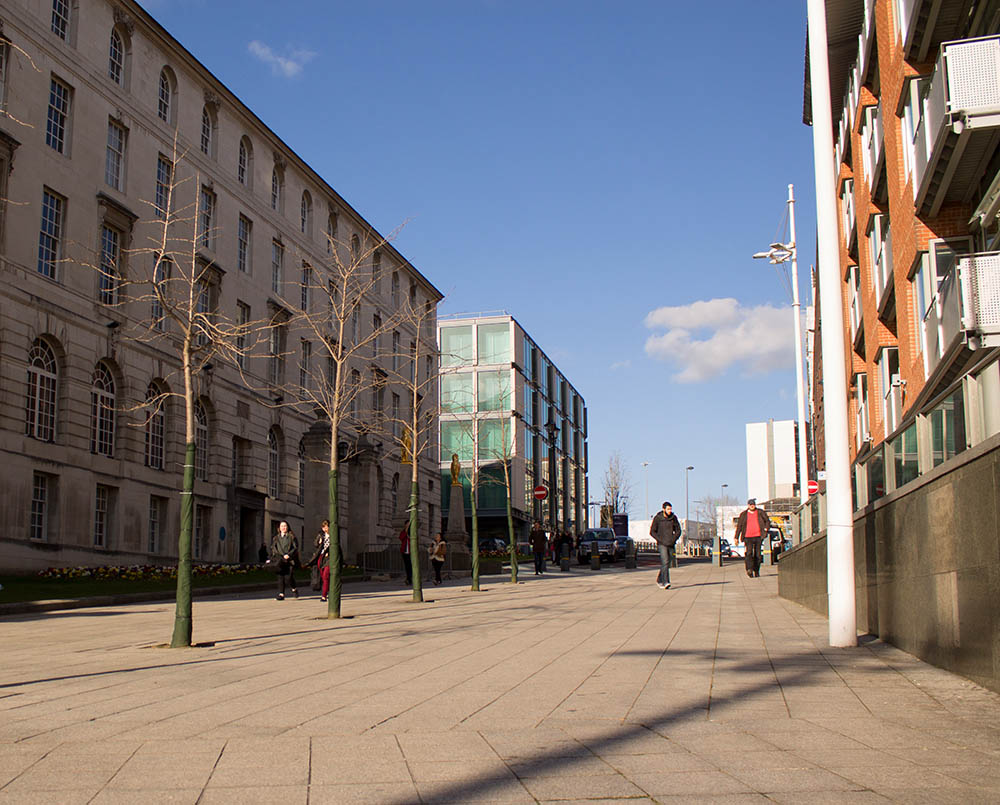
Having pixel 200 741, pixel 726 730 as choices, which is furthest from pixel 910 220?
pixel 200 741

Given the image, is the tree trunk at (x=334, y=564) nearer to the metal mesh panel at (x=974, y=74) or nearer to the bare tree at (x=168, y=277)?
the bare tree at (x=168, y=277)

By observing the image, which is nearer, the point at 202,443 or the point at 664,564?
the point at 664,564

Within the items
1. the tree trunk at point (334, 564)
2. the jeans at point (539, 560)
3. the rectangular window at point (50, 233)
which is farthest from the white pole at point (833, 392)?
the rectangular window at point (50, 233)

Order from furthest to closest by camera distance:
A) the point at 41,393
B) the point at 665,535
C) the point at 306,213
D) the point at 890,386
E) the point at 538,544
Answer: the point at 306,213, the point at 538,544, the point at 41,393, the point at 890,386, the point at 665,535

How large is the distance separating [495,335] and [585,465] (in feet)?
111

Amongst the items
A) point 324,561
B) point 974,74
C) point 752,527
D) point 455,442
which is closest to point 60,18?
point 324,561

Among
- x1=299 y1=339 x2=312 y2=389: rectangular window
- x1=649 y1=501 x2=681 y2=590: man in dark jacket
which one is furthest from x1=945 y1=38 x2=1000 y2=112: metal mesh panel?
x1=299 y1=339 x2=312 y2=389: rectangular window

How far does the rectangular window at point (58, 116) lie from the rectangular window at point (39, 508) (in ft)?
35.6

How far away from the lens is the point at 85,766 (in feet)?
18.6

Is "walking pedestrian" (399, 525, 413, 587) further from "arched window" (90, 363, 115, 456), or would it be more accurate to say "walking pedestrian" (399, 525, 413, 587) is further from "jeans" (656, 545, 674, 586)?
"arched window" (90, 363, 115, 456)

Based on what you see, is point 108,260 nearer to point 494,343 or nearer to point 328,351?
point 328,351

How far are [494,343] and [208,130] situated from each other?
1810 inches

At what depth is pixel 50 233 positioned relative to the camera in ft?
111

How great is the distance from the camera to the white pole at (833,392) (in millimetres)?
11500
